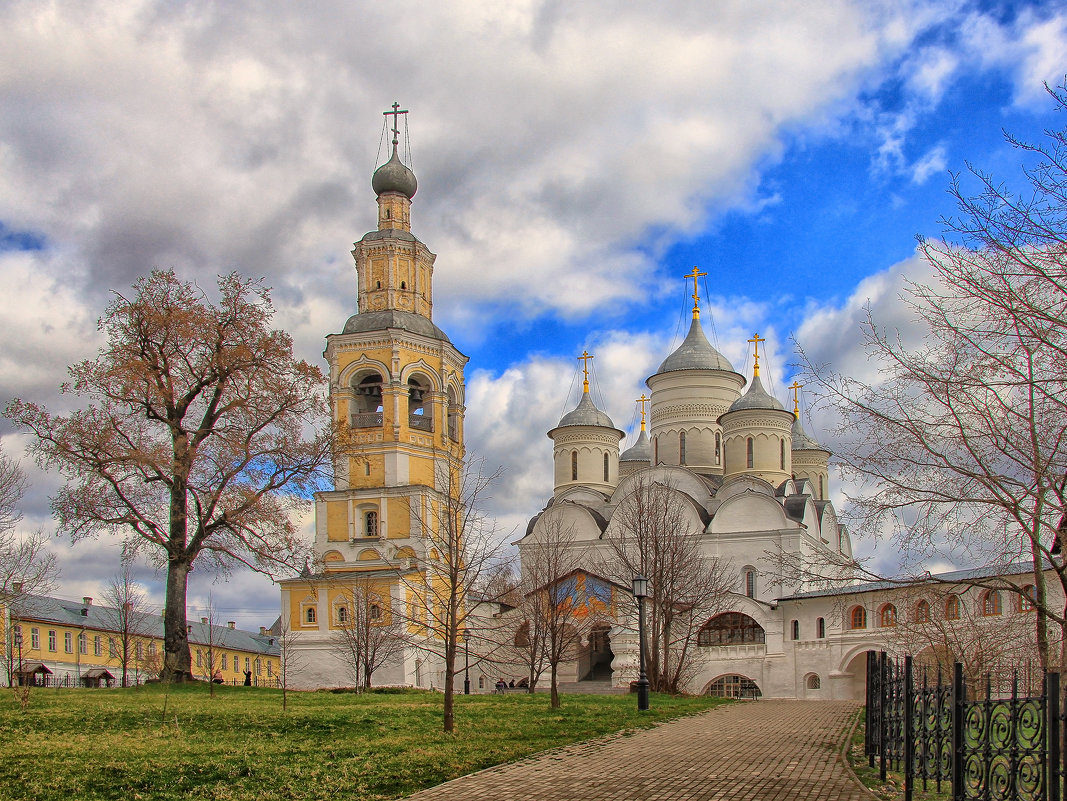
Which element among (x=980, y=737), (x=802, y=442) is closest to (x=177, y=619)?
(x=980, y=737)

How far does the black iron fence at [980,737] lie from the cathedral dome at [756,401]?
117 ft

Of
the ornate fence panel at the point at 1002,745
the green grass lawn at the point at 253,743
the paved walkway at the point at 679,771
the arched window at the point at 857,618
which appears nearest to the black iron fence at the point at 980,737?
the ornate fence panel at the point at 1002,745

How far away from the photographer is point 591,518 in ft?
149

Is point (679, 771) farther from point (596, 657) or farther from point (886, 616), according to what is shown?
point (596, 657)

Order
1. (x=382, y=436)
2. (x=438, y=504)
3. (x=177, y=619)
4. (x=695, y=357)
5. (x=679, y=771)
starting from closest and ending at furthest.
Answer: (x=679, y=771) < (x=177, y=619) < (x=438, y=504) < (x=382, y=436) < (x=695, y=357)

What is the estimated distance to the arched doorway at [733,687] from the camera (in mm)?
39469

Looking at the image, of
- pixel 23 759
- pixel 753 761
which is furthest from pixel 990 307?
pixel 23 759

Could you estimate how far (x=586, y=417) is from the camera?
50.5 metres

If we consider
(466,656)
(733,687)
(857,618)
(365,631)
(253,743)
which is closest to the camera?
(253,743)

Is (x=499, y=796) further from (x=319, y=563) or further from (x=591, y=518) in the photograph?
(x=591, y=518)

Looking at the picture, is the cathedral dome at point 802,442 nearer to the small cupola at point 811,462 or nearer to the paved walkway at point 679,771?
the small cupola at point 811,462

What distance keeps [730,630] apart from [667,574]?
415 inches

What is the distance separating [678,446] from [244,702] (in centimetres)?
3245

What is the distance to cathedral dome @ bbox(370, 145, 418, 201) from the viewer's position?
41469 millimetres
